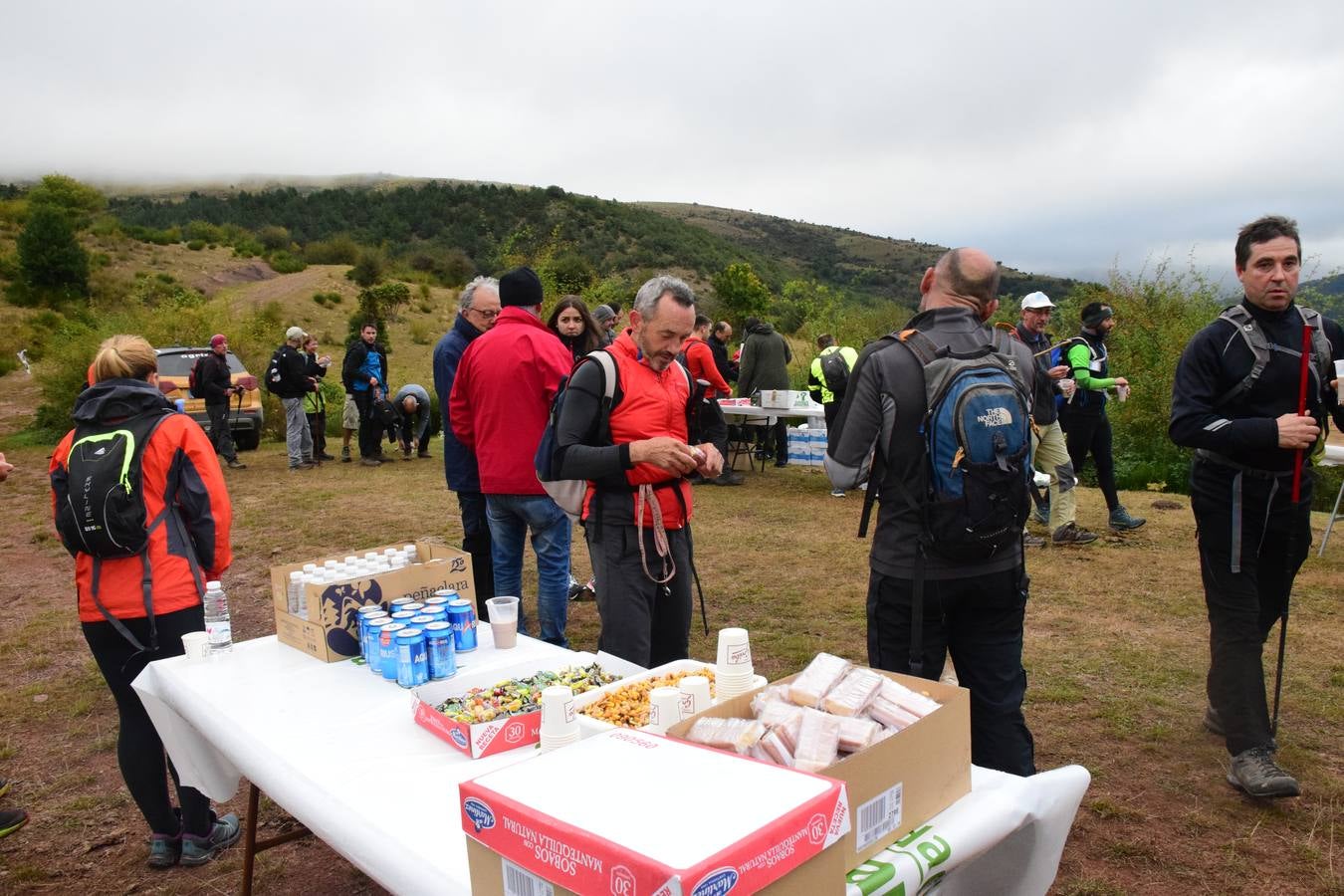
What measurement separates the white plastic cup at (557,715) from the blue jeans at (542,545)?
2.21 m

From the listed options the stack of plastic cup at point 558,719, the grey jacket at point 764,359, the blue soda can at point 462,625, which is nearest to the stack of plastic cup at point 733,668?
the stack of plastic cup at point 558,719

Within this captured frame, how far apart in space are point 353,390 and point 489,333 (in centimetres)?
840

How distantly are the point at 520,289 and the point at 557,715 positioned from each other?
266 centimetres

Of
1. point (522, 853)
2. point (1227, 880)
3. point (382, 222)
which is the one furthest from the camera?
point (382, 222)

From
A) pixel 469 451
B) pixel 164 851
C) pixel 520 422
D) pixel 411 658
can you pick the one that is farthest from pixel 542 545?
pixel 164 851

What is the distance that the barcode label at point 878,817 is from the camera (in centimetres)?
133

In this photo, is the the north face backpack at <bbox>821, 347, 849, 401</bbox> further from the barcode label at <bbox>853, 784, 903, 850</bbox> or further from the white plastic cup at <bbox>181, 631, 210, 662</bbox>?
the barcode label at <bbox>853, 784, 903, 850</bbox>

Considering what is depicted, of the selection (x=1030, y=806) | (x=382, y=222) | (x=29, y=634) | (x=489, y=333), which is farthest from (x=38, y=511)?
(x=382, y=222)

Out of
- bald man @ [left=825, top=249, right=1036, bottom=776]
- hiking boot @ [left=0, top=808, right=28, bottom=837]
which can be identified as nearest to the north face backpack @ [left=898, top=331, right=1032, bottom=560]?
bald man @ [left=825, top=249, right=1036, bottom=776]

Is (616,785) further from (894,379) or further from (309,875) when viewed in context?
(309,875)

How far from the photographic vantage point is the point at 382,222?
62188mm

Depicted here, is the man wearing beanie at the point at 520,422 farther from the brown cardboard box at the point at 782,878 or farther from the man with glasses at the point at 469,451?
the brown cardboard box at the point at 782,878

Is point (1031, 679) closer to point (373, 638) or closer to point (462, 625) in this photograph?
point (462, 625)

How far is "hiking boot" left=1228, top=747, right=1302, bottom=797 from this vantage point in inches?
120
